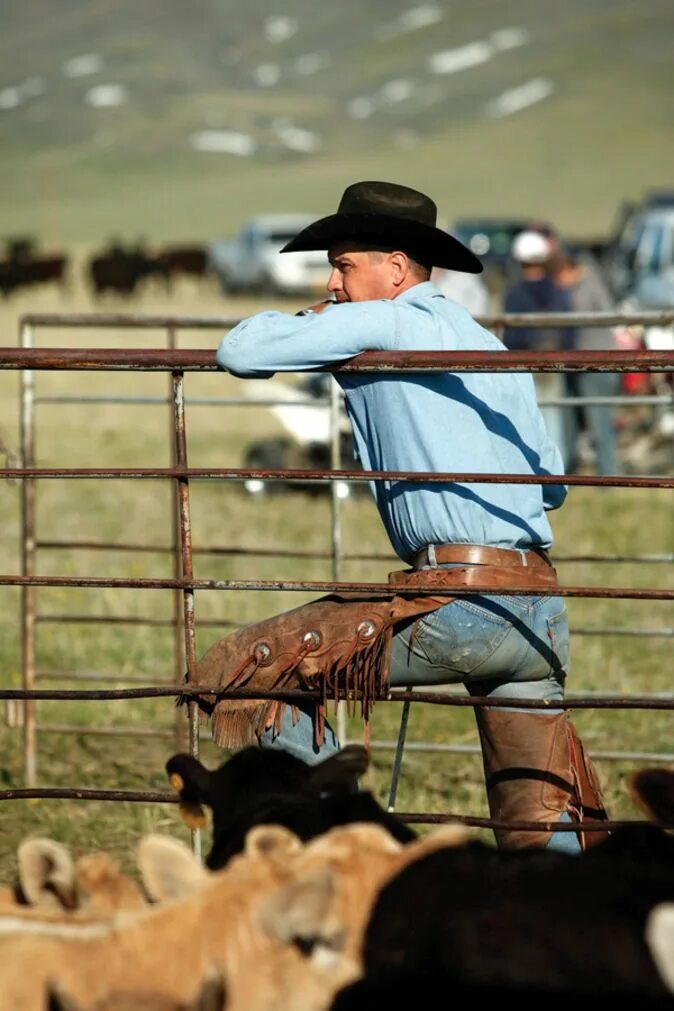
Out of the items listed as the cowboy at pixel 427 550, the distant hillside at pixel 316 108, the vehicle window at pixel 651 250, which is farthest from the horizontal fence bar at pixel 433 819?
the distant hillside at pixel 316 108

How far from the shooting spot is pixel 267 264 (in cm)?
4091

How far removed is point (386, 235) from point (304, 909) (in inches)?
81.3

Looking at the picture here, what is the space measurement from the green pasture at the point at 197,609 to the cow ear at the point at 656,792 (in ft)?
7.40

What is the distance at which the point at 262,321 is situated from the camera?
13.0 ft

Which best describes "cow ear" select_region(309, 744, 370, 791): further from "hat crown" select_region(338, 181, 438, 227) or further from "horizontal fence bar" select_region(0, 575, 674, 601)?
"hat crown" select_region(338, 181, 438, 227)

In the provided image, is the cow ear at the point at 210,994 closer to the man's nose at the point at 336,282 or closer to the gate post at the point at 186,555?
the gate post at the point at 186,555

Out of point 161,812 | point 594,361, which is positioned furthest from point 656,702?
point 161,812

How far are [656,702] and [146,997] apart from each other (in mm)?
1663

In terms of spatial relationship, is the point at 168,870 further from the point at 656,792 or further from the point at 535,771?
the point at 535,771

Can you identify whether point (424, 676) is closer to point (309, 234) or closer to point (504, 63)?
point (309, 234)

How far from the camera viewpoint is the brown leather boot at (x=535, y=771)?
4.11 metres

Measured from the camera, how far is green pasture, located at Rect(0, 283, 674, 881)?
627 centimetres

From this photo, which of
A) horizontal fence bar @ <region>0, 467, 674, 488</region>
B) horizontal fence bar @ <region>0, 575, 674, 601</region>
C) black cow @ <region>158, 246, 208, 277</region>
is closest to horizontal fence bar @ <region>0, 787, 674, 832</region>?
horizontal fence bar @ <region>0, 575, 674, 601</region>

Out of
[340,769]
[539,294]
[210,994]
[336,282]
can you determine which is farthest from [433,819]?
[539,294]
